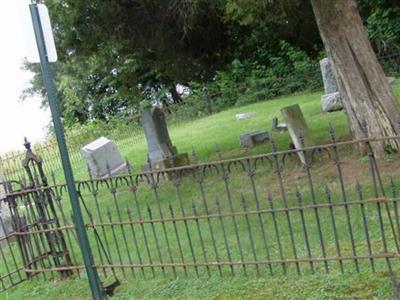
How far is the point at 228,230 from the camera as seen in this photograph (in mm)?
6934

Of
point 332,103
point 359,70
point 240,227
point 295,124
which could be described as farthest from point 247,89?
point 240,227

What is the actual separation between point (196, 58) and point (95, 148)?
3.24 metres

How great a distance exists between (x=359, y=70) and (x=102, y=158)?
6568 mm

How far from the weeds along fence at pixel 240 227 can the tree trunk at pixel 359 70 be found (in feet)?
1.74

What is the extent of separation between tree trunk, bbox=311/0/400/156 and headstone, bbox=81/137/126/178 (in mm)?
6104

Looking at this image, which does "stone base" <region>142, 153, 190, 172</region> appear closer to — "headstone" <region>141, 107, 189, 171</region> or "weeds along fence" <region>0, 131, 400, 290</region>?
"headstone" <region>141, 107, 189, 171</region>

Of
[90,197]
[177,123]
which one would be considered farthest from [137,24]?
[177,123]

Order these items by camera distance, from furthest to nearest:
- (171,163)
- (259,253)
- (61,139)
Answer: (171,163), (259,253), (61,139)

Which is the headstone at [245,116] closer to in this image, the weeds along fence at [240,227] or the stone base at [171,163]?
the stone base at [171,163]

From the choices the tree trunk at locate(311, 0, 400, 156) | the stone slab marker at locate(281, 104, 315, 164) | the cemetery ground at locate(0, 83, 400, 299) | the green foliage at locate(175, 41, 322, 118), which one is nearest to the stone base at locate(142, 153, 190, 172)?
the cemetery ground at locate(0, 83, 400, 299)

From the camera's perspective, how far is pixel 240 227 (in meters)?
6.90

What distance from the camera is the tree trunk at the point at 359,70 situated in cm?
853

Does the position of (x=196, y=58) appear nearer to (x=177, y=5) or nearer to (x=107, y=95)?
(x=177, y=5)

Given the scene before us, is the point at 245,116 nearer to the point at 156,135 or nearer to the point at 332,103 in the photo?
the point at 332,103
